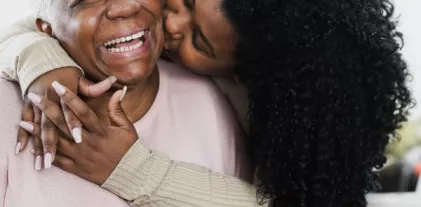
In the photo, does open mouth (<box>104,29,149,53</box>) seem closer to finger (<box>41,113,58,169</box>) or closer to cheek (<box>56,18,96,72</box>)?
cheek (<box>56,18,96,72</box>)

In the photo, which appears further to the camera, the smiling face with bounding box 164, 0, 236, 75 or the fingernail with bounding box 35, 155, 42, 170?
the smiling face with bounding box 164, 0, 236, 75

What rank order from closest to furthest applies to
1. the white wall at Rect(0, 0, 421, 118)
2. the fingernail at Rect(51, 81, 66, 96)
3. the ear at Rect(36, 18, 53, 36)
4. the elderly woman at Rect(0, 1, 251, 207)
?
1. the fingernail at Rect(51, 81, 66, 96)
2. the elderly woman at Rect(0, 1, 251, 207)
3. the ear at Rect(36, 18, 53, 36)
4. the white wall at Rect(0, 0, 421, 118)

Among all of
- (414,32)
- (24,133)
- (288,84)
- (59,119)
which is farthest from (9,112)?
(414,32)

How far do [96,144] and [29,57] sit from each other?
0.74 feet

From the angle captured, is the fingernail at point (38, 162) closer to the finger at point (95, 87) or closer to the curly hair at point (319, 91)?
the finger at point (95, 87)

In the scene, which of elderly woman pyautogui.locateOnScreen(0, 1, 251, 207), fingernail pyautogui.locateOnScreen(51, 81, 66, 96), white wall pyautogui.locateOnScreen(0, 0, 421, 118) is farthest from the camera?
white wall pyautogui.locateOnScreen(0, 0, 421, 118)

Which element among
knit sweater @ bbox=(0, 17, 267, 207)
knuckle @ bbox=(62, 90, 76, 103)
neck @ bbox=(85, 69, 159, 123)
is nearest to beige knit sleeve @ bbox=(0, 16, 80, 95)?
knit sweater @ bbox=(0, 17, 267, 207)

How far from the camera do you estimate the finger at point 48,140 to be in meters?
1.00

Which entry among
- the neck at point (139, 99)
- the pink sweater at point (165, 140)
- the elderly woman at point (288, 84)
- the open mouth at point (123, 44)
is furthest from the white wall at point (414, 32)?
the open mouth at point (123, 44)

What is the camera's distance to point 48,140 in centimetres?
100

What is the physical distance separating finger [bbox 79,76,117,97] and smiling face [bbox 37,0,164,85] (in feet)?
0.29

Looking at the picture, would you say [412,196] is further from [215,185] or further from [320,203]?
[215,185]

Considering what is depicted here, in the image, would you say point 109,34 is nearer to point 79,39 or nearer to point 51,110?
point 79,39

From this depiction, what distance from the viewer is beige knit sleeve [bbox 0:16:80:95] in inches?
41.5
